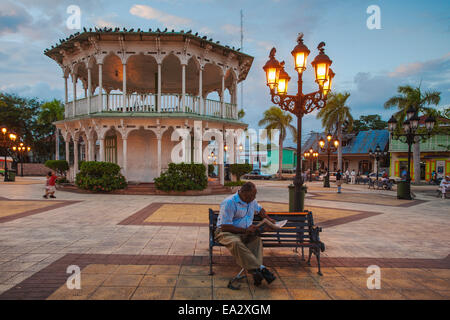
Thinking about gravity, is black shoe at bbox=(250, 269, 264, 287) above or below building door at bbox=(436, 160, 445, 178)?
below

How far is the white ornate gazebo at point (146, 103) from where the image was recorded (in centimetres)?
1496

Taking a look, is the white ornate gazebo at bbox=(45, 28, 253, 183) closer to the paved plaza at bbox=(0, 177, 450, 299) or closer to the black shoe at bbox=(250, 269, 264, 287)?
the paved plaza at bbox=(0, 177, 450, 299)

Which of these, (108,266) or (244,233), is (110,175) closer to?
(108,266)

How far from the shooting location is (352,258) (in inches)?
203

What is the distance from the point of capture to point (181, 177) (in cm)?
1433

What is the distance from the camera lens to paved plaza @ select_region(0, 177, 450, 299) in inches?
145

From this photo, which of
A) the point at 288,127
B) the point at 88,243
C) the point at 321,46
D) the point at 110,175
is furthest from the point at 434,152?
the point at 88,243

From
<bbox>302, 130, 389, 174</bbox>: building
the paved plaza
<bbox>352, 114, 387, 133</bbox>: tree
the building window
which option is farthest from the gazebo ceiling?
<bbox>352, 114, 387, 133</bbox>: tree

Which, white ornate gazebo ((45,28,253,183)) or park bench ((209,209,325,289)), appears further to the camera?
white ornate gazebo ((45,28,253,183))

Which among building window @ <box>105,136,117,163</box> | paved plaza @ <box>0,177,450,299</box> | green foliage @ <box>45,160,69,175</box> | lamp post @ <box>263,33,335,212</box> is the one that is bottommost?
paved plaza @ <box>0,177,450,299</box>

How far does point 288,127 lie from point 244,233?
32323 mm

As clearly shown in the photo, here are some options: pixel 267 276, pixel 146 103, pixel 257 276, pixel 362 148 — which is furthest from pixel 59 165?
pixel 362 148

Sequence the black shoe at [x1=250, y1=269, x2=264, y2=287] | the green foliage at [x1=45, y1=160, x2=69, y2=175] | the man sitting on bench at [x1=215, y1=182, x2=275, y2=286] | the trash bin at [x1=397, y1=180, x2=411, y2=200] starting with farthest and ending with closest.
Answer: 1. the green foliage at [x1=45, y1=160, x2=69, y2=175]
2. the trash bin at [x1=397, y1=180, x2=411, y2=200]
3. the man sitting on bench at [x1=215, y1=182, x2=275, y2=286]
4. the black shoe at [x1=250, y1=269, x2=264, y2=287]

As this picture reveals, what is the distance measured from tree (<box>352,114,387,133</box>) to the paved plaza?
53264mm
